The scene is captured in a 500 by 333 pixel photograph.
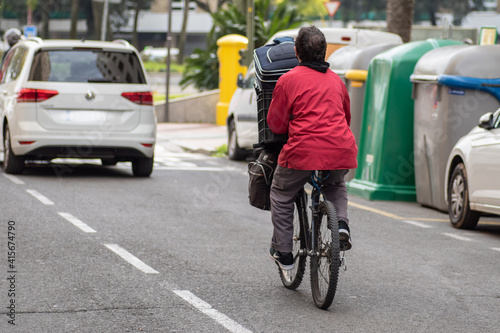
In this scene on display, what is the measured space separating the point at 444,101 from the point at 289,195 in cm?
533

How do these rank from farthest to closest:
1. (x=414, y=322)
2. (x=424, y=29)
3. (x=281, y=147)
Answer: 1. (x=424, y=29)
2. (x=281, y=147)
3. (x=414, y=322)

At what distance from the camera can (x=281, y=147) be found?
6.48m

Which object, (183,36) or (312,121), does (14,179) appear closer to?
(312,121)

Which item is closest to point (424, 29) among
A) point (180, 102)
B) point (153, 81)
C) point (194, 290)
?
point (180, 102)

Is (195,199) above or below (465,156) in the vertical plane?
below

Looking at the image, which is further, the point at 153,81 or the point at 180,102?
the point at 153,81

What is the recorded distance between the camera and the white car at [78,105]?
1262 centimetres

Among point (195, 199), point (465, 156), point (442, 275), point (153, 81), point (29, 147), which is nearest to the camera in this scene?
point (442, 275)

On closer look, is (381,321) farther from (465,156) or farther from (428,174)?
(428,174)

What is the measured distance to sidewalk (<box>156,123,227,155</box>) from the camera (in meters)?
19.2

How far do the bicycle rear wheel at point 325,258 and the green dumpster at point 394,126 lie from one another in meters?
6.26

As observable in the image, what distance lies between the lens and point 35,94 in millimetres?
12586

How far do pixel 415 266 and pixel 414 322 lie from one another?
195cm

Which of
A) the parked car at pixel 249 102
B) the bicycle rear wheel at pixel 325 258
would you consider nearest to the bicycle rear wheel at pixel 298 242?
the bicycle rear wheel at pixel 325 258
